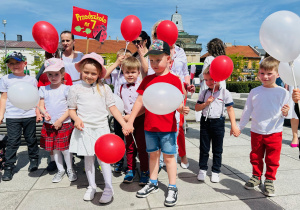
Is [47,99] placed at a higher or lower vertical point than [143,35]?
lower

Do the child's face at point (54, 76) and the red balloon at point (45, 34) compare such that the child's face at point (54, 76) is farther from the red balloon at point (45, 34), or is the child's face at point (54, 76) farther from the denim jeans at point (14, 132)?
the denim jeans at point (14, 132)

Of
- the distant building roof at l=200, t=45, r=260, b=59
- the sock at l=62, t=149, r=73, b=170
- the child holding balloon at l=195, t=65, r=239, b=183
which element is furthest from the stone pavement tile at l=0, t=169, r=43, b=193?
the distant building roof at l=200, t=45, r=260, b=59

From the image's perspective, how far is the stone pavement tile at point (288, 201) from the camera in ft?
7.89

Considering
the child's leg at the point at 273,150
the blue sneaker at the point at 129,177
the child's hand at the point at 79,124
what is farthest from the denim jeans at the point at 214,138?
the child's hand at the point at 79,124

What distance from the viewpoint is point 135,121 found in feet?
10.1

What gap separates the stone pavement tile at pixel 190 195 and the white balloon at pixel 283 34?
68.1 inches

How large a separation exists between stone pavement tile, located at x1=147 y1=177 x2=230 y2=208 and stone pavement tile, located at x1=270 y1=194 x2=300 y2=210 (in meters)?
0.57

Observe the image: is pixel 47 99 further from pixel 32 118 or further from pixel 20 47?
pixel 20 47

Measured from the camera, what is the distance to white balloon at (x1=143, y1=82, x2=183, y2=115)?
204cm

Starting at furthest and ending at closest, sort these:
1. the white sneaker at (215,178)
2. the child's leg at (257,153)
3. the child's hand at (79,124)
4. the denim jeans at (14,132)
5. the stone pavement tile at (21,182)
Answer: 1. the denim jeans at (14,132)
2. the white sneaker at (215,178)
3. the stone pavement tile at (21,182)
4. the child's leg at (257,153)
5. the child's hand at (79,124)

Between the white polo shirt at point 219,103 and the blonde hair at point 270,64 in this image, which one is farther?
the white polo shirt at point 219,103

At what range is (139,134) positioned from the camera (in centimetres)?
306

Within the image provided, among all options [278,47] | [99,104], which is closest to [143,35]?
[99,104]

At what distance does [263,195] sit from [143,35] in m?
2.73
